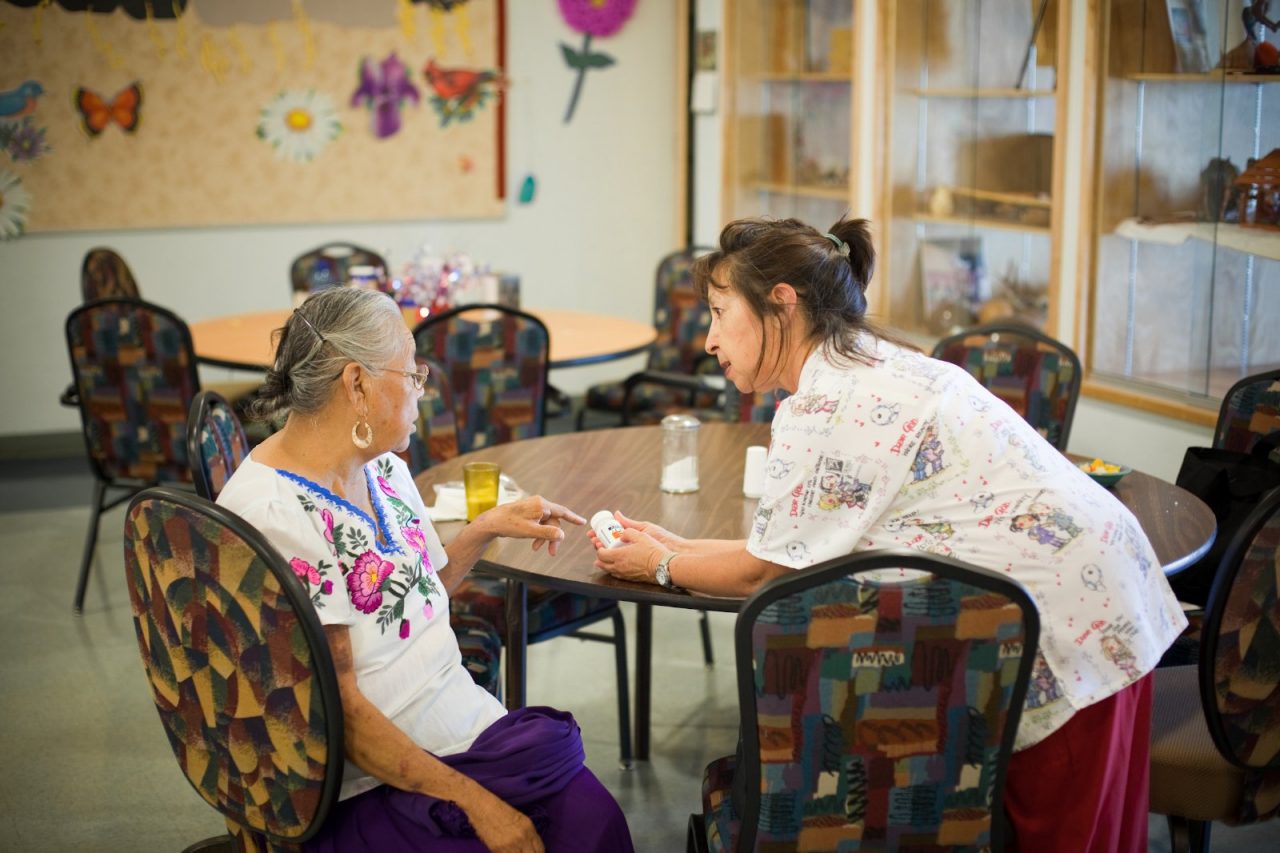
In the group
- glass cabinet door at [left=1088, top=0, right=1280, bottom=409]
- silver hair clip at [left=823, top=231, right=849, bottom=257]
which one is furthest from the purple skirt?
glass cabinet door at [left=1088, top=0, right=1280, bottom=409]

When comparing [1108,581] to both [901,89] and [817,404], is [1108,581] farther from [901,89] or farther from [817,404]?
[901,89]

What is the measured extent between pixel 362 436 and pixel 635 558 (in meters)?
0.51

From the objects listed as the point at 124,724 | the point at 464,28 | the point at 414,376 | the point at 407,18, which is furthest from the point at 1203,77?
the point at 407,18

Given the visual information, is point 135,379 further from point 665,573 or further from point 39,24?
point 39,24

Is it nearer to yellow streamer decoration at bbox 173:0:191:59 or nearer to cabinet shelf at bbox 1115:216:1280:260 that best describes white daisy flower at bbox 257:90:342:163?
yellow streamer decoration at bbox 173:0:191:59

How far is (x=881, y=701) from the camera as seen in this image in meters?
1.71

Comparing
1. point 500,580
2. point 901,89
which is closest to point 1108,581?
point 500,580

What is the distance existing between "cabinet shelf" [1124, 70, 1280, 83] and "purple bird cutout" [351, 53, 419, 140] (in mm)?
3538

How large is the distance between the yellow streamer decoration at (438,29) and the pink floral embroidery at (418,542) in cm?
480

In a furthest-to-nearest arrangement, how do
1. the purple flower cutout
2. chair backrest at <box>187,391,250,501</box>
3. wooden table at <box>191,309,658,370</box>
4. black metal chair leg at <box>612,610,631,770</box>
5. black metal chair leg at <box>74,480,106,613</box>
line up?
1. the purple flower cutout
2. wooden table at <box>191,309,658,370</box>
3. black metal chair leg at <box>74,480,106,613</box>
4. black metal chair leg at <box>612,610,631,770</box>
5. chair backrest at <box>187,391,250,501</box>

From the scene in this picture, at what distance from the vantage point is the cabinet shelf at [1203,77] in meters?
3.76

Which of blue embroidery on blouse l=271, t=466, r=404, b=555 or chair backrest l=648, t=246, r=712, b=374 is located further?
chair backrest l=648, t=246, r=712, b=374

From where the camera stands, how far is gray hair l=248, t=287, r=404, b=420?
1.99 metres

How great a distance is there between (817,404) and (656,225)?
533 centimetres
